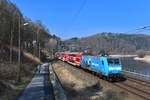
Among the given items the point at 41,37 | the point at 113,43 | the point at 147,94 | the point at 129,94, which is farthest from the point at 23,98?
the point at 113,43

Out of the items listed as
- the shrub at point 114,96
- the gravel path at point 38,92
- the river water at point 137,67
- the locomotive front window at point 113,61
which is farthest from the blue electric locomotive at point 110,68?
the gravel path at point 38,92

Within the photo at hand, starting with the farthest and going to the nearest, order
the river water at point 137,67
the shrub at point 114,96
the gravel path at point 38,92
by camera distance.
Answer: the river water at point 137,67 → the shrub at point 114,96 → the gravel path at point 38,92

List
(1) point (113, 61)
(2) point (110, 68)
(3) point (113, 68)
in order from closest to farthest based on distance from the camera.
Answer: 1. (2) point (110, 68)
2. (3) point (113, 68)
3. (1) point (113, 61)

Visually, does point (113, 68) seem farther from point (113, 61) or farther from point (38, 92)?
point (38, 92)

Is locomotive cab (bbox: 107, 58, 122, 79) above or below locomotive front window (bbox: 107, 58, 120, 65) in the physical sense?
below

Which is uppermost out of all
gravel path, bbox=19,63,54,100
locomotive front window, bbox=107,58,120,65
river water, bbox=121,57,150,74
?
locomotive front window, bbox=107,58,120,65

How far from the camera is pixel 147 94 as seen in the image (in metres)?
12.4

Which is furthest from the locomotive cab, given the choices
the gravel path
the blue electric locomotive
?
the gravel path

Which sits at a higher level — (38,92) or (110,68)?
(110,68)

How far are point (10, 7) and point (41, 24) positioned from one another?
3153 centimetres

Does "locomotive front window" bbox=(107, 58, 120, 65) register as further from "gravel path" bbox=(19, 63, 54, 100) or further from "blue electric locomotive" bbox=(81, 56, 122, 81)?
"gravel path" bbox=(19, 63, 54, 100)

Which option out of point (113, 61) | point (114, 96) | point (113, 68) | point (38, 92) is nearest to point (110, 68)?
point (113, 68)

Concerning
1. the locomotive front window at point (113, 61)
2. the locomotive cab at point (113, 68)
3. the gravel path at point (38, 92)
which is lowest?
the gravel path at point (38, 92)

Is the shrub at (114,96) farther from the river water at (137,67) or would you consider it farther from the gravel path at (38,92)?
the river water at (137,67)
